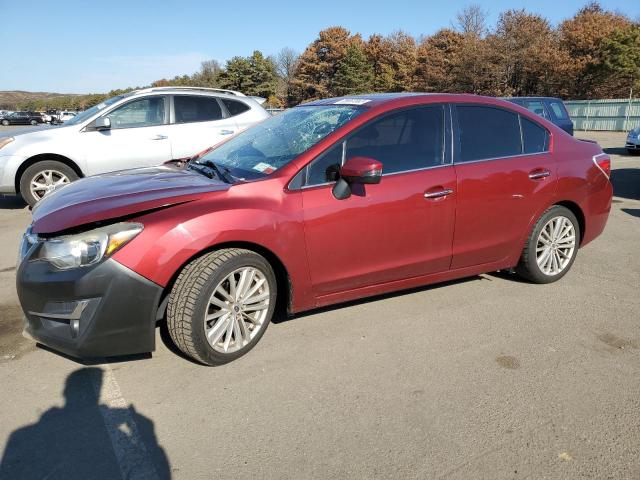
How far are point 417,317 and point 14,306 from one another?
326 centimetres

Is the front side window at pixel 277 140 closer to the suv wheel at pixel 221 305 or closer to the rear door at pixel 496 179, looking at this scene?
the suv wheel at pixel 221 305

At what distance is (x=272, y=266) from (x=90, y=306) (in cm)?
113

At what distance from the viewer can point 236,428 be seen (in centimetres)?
258

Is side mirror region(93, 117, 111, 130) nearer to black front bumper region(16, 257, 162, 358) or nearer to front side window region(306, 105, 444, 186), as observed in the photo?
black front bumper region(16, 257, 162, 358)

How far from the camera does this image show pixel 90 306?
2719 millimetres

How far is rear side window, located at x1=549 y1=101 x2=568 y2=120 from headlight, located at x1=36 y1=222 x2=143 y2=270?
39.1 feet

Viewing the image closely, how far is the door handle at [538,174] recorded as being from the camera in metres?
4.13

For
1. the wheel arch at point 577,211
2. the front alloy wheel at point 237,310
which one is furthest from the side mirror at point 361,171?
the wheel arch at point 577,211

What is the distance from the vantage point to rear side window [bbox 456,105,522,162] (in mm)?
3912

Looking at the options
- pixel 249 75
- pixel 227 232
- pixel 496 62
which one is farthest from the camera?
pixel 249 75

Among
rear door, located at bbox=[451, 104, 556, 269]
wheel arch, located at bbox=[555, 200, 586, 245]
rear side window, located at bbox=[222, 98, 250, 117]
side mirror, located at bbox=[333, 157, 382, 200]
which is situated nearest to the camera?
side mirror, located at bbox=[333, 157, 382, 200]

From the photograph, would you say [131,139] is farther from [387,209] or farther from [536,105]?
[536,105]

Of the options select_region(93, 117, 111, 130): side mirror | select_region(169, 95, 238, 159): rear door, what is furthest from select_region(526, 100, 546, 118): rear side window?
select_region(93, 117, 111, 130): side mirror

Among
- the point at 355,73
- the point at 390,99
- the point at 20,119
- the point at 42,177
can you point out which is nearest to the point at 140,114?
the point at 42,177
